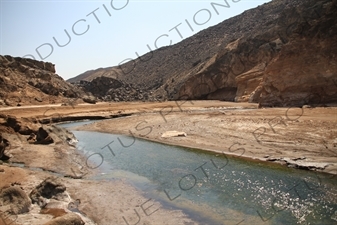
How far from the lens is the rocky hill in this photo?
21.8 m

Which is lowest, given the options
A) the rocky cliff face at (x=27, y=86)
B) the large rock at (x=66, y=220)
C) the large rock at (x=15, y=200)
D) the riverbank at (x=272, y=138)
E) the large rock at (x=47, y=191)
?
the riverbank at (x=272, y=138)

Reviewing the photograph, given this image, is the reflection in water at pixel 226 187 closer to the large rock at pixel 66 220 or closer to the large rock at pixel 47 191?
the large rock at pixel 47 191

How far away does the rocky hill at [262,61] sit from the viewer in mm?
21797

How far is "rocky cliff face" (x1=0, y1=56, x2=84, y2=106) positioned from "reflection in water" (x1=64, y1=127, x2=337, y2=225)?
2987cm

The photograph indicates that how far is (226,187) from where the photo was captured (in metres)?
8.41

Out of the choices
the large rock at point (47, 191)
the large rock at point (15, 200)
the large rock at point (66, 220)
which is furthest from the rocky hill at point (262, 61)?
the large rock at point (15, 200)

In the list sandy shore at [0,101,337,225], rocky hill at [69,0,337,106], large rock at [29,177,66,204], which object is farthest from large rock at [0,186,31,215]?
rocky hill at [69,0,337,106]

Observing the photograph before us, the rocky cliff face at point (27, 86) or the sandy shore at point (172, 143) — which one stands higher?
the rocky cliff face at point (27, 86)

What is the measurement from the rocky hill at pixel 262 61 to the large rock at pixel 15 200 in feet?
69.2

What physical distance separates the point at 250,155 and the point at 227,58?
121ft

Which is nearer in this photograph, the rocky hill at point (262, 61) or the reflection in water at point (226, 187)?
the reflection in water at point (226, 187)

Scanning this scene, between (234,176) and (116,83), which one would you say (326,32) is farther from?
(116,83)

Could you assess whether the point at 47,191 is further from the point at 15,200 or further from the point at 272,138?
the point at 272,138

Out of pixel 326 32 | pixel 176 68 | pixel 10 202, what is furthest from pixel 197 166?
pixel 176 68
